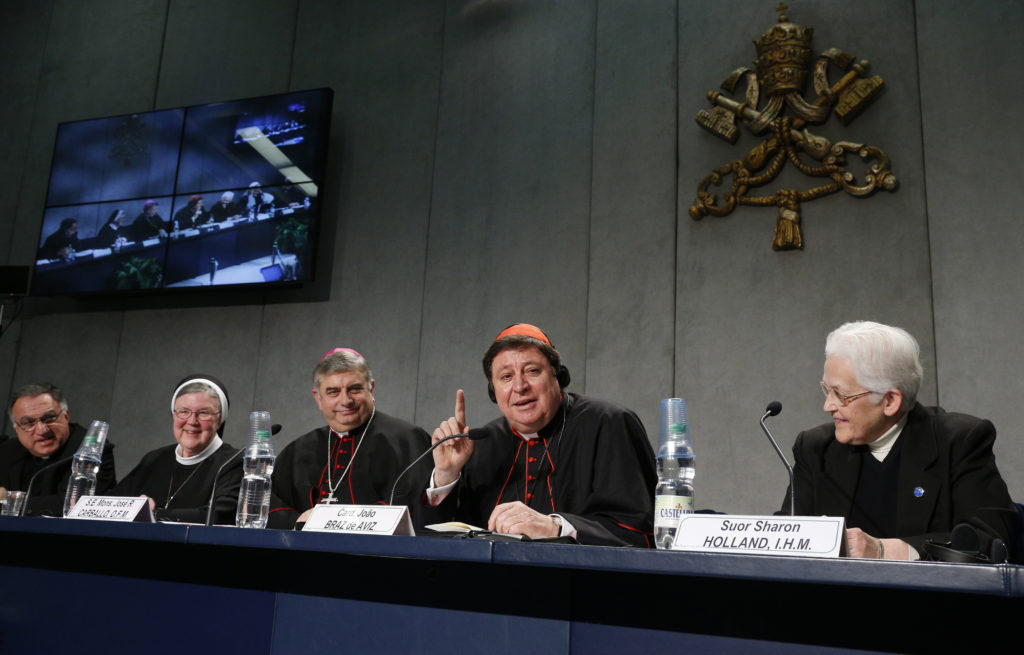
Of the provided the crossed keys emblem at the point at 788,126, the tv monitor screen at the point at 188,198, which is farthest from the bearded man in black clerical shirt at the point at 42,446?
the crossed keys emblem at the point at 788,126

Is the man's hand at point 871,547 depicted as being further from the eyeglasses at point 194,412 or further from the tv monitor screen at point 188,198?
the tv monitor screen at point 188,198

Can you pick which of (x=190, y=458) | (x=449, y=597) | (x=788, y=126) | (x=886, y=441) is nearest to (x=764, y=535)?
(x=449, y=597)

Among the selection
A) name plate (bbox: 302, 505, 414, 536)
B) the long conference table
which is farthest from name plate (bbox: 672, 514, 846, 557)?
name plate (bbox: 302, 505, 414, 536)

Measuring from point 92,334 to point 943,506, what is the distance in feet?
17.2

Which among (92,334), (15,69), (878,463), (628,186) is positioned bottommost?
(878,463)

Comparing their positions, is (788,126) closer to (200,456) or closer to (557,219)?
(557,219)

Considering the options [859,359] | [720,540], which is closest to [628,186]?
[859,359]

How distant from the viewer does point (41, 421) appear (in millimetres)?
4289

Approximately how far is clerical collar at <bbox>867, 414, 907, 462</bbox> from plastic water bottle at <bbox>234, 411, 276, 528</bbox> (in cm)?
173

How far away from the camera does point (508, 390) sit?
278 centimetres

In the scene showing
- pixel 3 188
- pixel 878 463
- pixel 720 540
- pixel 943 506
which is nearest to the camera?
pixel 720 540

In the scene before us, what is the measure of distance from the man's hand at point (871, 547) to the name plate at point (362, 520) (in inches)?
35.3

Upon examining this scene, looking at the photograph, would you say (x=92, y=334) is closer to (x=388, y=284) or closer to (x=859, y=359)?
(x=388, y=284)

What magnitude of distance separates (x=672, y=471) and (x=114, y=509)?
1566 millimetres
